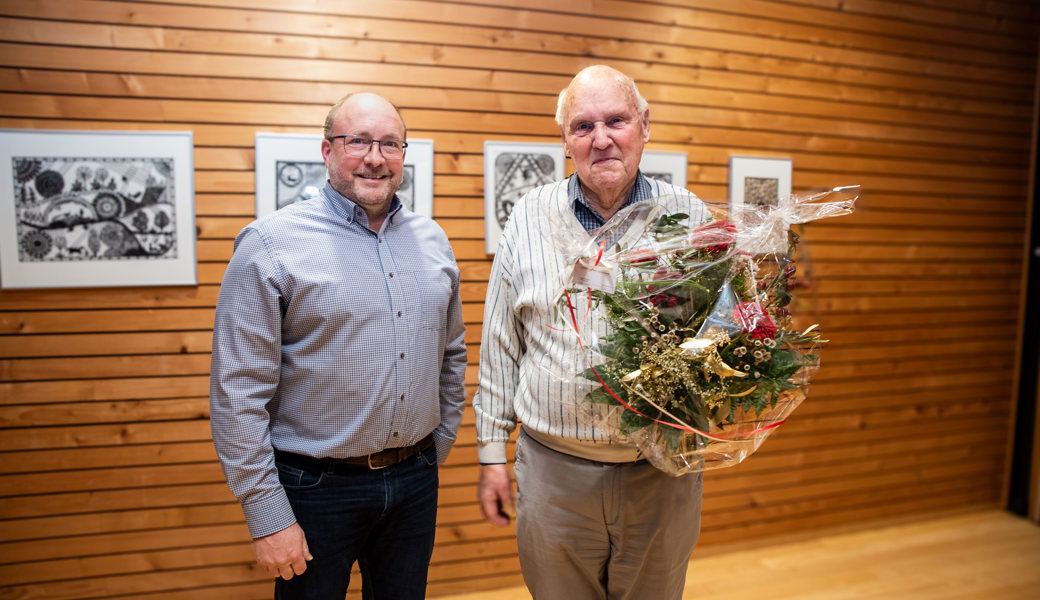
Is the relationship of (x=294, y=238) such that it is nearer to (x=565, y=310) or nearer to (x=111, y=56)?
(x=565, y=310)

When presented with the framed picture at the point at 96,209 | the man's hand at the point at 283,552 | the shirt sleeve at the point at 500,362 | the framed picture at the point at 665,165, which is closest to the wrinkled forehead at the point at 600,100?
the shirt sleeve at the point at 500,362

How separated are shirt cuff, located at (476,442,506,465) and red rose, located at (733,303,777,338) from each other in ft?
2.59

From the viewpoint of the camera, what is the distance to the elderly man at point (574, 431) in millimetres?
1686

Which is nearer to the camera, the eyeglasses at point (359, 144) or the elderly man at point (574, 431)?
the elderly man at point (574, 431)

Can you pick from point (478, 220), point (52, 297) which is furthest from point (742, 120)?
point (52, 297)

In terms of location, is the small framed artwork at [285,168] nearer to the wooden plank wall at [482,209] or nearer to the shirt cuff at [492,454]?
the wooden plank wall at [482,209]

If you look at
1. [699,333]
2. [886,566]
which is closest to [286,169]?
[699,333]

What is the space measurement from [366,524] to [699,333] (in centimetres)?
109

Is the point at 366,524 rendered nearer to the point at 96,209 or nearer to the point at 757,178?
the point at 96,209

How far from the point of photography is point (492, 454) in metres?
1.80

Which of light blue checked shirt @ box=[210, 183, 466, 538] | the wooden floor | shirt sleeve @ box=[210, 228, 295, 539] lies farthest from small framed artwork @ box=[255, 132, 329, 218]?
the wooden floor

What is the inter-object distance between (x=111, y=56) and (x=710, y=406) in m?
2.67

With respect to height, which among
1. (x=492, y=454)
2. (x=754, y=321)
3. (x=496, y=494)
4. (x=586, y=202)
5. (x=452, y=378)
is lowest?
(x=496, y=494)

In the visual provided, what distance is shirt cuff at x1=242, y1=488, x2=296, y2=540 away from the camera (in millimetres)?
1663
